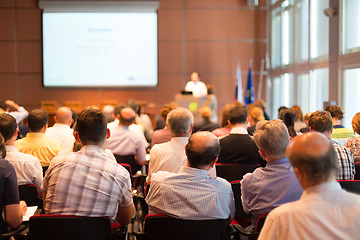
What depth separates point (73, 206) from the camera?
100 inches

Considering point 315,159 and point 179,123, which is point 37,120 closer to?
point 179,123

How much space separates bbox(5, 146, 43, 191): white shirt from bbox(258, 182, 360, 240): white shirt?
2.33 meters

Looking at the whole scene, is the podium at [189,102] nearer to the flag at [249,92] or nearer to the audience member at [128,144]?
the flag at [249,92]

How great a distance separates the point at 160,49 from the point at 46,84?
3.33 meters

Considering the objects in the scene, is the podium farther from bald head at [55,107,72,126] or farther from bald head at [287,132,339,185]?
bald head at [287,132,339,185]

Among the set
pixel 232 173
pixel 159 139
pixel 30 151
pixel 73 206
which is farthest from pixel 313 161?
pixel 159 139

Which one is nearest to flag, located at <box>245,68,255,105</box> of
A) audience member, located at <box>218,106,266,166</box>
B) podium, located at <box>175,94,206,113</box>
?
podium, located at <box>175,94,206,113</box>

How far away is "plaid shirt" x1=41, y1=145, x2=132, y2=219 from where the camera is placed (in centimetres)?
254

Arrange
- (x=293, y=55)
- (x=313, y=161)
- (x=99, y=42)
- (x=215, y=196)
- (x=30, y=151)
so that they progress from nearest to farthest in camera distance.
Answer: (x=313, y=161), (x=215, y=196), (x=30, y=151), (x=293, y=55), (x=99, y=42)

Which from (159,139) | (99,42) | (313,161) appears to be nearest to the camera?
(313,161)

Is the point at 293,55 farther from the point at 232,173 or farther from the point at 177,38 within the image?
the point at 232,173

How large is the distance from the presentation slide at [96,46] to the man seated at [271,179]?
30.4ft

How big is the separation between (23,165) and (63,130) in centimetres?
201

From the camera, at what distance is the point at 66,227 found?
7.43 ft
